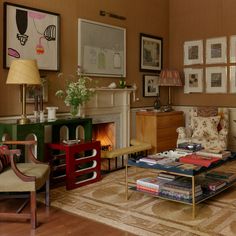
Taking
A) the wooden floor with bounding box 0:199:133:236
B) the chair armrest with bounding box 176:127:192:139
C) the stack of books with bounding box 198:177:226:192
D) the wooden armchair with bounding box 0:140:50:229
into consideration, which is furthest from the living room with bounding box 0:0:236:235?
the stack of books with bounding box 198:177:226:192

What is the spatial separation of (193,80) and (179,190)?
3.62 metres

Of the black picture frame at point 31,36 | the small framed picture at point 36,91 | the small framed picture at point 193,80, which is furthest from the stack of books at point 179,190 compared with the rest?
the small framed picture at point 193,80

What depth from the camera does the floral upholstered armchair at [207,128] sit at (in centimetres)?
534

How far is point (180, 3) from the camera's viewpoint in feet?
21.6

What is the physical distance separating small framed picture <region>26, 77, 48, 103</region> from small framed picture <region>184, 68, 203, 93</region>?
3194mm

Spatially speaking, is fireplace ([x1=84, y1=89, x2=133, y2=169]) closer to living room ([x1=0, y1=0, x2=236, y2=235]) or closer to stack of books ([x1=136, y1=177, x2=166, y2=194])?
living room ([x1=0, y1=0, x2=236, y2=235])

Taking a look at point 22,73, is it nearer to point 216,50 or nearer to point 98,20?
point 98,20

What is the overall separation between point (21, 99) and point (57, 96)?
61 centimetres

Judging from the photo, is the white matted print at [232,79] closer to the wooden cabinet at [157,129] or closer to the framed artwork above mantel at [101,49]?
the wooden cabinet at [157,129]

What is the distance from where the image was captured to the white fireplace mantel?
16.9 ft

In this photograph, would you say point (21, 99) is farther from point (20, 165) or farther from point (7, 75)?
point (20, 165)

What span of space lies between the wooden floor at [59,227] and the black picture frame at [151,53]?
3654 millimetres

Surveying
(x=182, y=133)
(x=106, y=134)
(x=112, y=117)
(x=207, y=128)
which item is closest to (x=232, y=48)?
(x=207, y=128)

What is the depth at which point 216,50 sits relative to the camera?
6.12 meters
